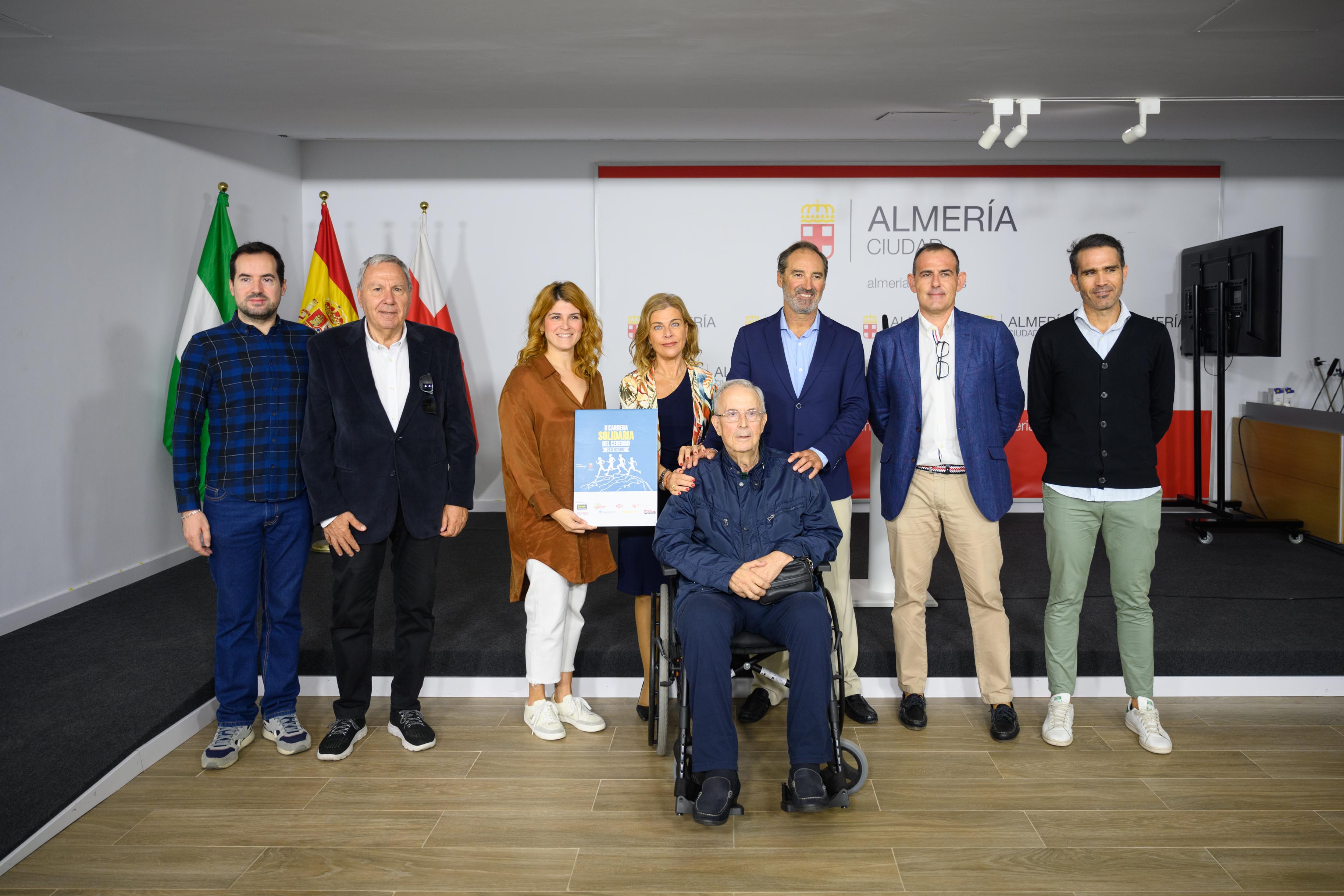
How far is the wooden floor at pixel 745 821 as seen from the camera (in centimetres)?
233

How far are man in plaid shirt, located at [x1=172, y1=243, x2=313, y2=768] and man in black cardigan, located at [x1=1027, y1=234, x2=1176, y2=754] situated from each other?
254 centimetres

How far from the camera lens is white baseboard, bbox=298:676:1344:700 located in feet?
11.6

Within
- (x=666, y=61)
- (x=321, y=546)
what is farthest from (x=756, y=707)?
(x=321, y=546)

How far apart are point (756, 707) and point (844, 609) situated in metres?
0.50

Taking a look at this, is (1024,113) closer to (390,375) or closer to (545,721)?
(390,375)

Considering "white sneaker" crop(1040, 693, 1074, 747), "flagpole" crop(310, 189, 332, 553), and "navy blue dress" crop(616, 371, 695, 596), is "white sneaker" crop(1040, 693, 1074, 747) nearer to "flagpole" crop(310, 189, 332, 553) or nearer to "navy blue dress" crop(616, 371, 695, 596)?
"navy blue dress" crop(616, 371, 695, 596)

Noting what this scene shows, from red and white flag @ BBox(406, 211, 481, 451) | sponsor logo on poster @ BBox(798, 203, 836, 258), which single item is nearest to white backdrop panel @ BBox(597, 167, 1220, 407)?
sponsor logo on poster @ BBox(798, 203, 836, 258)

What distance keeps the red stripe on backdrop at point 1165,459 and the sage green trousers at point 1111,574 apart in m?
3.38

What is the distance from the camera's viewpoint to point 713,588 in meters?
2.82

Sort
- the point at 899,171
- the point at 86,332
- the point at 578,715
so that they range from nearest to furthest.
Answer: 1. the point at 578,715
2. the point at 86,332
3. the point at 899,171

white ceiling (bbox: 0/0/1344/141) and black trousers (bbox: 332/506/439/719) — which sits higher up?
white ceiling (bbox: 0/0/1344/141)

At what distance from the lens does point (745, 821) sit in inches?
103

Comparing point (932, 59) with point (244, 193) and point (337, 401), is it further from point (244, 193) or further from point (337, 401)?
point (244, 193)

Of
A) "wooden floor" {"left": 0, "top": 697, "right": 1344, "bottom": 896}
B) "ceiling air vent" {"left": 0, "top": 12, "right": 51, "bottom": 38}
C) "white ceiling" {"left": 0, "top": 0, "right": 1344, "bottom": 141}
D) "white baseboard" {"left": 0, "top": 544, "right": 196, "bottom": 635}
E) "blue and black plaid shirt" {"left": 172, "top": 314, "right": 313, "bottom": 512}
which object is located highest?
"white ceiling" {"left": 0, "top": 0, "right": 1344, "bottom": 141}
